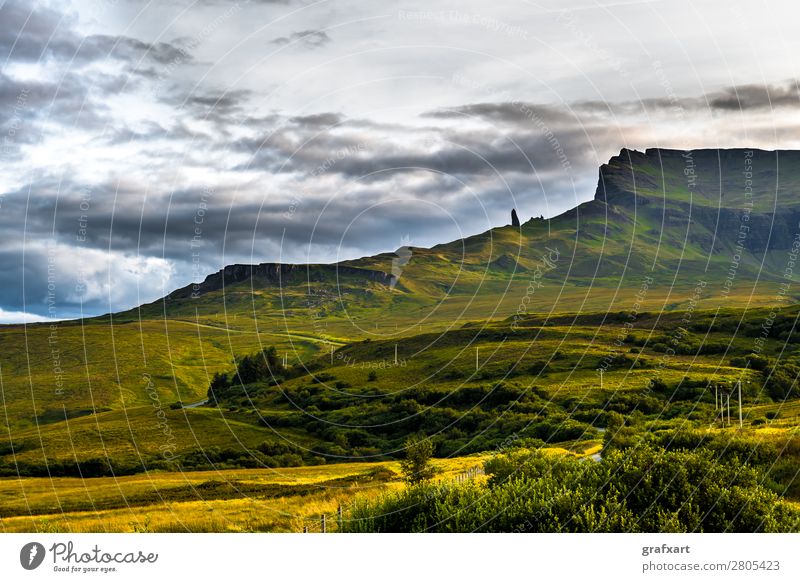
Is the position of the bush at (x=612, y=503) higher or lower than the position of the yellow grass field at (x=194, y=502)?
higher

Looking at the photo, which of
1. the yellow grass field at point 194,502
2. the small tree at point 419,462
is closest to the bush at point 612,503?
the yellow grass field at point 194,502

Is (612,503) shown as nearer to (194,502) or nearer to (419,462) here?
(419,462)

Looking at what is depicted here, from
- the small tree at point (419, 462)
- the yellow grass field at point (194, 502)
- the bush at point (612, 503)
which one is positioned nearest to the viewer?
the bush at point (612, 503)

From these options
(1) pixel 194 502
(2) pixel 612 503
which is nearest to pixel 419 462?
(1) pixel 194 502

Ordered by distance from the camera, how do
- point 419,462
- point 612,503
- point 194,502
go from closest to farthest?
point 612,503, point 419,462, point 194,502

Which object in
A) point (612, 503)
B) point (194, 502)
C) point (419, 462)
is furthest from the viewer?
point (194, 502)

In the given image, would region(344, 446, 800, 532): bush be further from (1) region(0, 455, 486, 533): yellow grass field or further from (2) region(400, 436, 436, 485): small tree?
(2) region(400, 436, 436, 485): small tree

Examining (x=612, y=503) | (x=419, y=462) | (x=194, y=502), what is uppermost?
(x=612, y=503)

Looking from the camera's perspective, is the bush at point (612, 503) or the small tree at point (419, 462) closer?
the bush at point (612, 503)

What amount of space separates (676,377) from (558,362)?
41.1 metres

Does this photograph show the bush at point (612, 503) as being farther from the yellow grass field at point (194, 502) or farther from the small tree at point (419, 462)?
the small tree at point (419, 462)

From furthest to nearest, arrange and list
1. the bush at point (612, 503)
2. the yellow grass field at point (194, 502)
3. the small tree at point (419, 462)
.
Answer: the small tree at point (419, 462) → the yellow grass field at point (194, 502) → the bush at point (612, 503)
